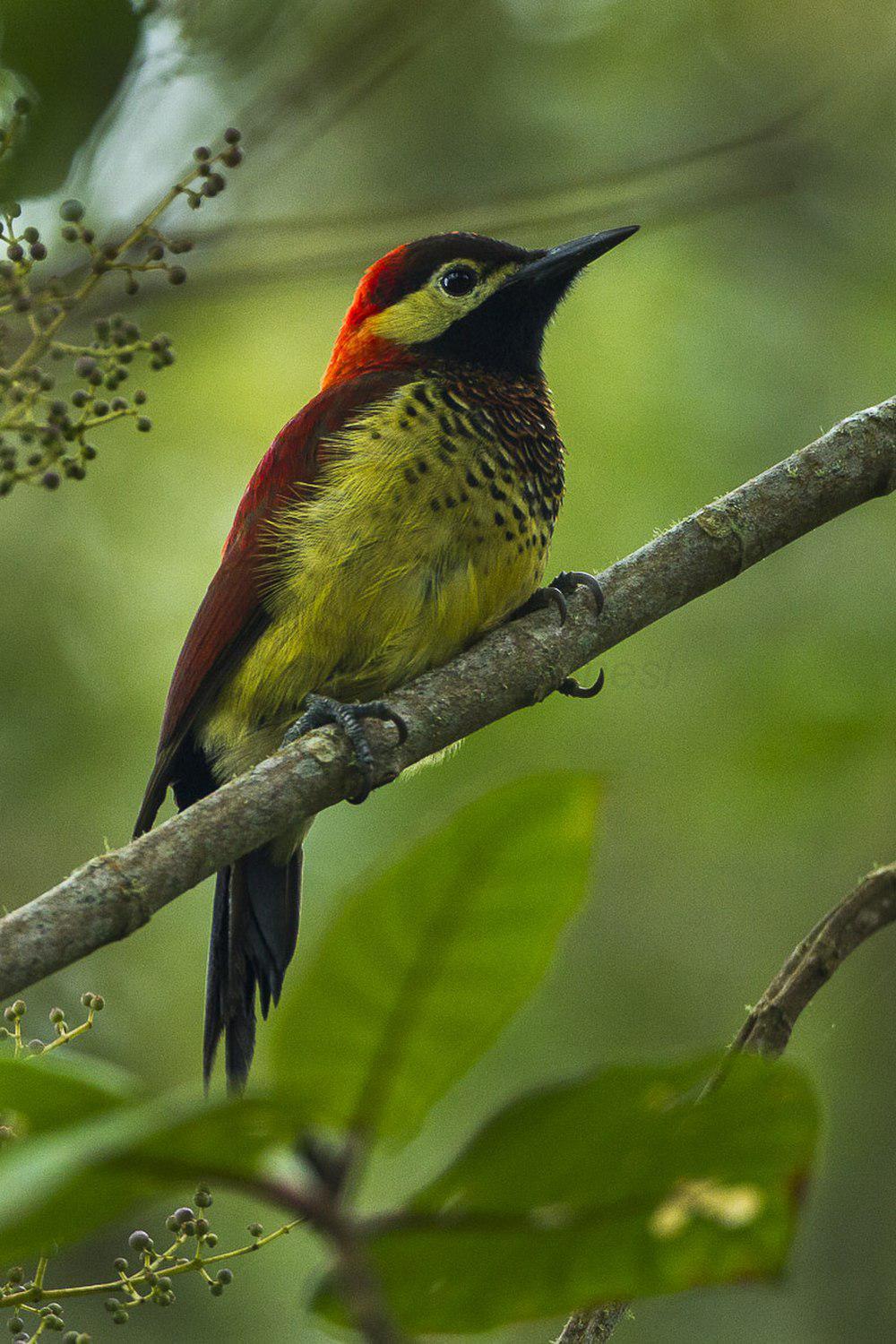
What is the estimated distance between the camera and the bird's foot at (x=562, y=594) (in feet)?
8.05

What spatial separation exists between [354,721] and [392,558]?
548mm

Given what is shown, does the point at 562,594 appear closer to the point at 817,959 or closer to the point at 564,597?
the point at 564,597

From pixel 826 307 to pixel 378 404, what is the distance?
8.14 ft

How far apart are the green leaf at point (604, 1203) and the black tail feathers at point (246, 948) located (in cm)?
228

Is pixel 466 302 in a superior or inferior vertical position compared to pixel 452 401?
superior

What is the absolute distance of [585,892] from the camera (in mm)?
669

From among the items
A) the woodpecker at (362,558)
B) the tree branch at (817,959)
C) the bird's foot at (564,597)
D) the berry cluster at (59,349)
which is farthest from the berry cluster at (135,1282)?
the bird's foot at (564,597)

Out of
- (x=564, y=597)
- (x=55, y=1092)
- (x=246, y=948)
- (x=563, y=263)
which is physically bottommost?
(x=55, y=1092)

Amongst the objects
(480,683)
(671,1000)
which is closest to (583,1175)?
(480,683)

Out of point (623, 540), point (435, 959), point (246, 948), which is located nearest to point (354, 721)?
point (246, 948)

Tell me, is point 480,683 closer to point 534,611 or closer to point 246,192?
point 534,611

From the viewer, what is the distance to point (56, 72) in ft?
6.73

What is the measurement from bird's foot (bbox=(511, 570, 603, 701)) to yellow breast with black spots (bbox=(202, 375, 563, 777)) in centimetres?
4

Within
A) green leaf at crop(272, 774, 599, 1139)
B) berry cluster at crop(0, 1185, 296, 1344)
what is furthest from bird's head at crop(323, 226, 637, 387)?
green leaf at crop(272, 774, 599, 1139)
